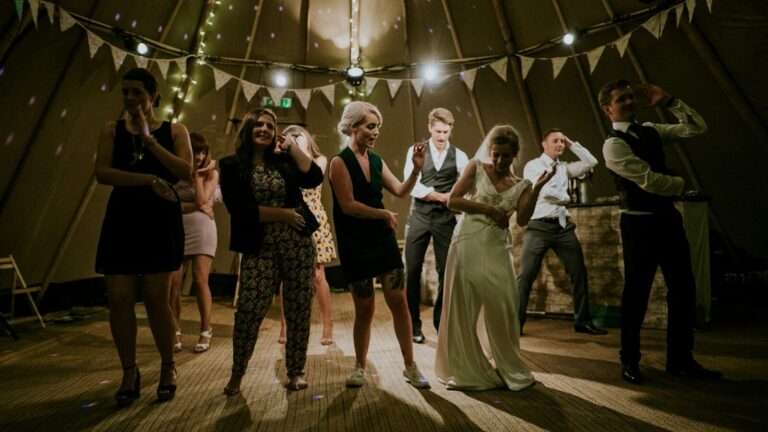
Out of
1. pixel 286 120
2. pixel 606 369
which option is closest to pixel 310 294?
pixel 606 369

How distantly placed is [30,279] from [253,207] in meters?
3.79

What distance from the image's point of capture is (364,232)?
215 centimetres

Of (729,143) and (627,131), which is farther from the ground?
(729,143)

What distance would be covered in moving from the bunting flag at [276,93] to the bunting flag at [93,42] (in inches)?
78.5

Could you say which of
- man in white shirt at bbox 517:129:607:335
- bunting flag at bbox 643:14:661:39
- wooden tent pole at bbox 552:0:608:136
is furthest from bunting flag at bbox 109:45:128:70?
bunting flag at bbox 643:14:661:39

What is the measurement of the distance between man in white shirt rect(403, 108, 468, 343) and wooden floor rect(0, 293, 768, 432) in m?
0.46

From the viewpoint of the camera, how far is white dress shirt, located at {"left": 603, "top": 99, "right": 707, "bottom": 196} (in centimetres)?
219

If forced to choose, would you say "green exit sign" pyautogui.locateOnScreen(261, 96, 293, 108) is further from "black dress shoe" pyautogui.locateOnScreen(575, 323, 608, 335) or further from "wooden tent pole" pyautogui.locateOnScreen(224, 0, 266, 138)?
"black dress shoe" pyautogui.locateOnScreen(575, 323, 608, 335)

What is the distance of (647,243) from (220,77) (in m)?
4.87

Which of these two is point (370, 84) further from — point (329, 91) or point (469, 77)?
point (469, 77)

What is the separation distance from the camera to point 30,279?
14.3ft

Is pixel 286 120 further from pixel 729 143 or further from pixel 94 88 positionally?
pixel 729 143

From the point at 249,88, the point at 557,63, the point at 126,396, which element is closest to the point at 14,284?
the point at 126,396

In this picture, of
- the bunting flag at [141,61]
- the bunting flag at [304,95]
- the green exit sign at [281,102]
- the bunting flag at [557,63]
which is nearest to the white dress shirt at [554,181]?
the bunting flag at [557,63]
